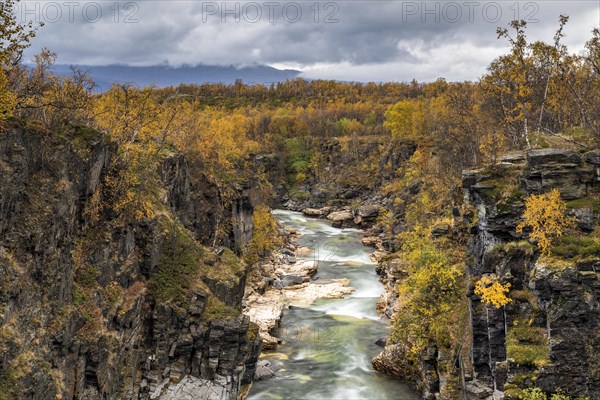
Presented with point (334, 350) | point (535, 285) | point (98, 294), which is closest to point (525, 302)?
point (535, 285)

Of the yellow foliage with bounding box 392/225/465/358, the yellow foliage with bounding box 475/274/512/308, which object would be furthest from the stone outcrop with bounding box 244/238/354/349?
the yellow foliage with bounding box 475/274/512/308

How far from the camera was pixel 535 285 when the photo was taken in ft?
81.1

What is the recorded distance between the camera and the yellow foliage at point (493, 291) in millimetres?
27317

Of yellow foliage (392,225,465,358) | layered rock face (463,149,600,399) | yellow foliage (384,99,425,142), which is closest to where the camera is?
layered rock face (463,149,600,399)

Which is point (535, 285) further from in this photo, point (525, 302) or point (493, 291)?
point (493, 291)

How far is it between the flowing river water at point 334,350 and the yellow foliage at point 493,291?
426 inches

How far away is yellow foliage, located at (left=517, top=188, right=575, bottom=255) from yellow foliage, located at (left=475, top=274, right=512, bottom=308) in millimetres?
3040

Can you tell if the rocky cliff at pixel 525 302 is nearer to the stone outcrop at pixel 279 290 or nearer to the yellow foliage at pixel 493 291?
the yellow foliage at pixel 493 291

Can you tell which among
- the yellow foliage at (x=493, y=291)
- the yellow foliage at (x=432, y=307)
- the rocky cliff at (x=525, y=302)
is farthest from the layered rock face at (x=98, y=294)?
the yellow foliage at (x=493, y=291)

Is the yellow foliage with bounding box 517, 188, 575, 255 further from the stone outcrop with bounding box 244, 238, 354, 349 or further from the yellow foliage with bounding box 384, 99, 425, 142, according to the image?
the yellow foliage with bounding box 384, 99, 425, 142

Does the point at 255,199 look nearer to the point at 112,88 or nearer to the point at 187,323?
the point at 112,88

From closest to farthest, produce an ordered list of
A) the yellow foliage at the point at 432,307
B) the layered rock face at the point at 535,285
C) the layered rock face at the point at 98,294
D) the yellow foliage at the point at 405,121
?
the layered rock face at the point at 98,294 → the layered rock face at the point at 535,285 → the yellow foliage at the point at 432,307 → the yellow foliage at the point at 405,121

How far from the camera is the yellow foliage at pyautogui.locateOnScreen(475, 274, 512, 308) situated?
2732 centimetres

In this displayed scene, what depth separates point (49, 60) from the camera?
1205 inches
